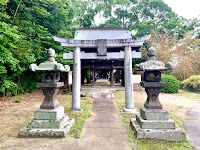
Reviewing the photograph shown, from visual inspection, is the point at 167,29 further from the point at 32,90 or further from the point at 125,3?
the point at 32,90

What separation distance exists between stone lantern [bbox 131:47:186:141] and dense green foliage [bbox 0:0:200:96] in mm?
6097

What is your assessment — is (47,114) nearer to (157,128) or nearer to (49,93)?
(49,93)

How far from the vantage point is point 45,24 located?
14453mm

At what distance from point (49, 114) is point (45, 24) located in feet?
38.2

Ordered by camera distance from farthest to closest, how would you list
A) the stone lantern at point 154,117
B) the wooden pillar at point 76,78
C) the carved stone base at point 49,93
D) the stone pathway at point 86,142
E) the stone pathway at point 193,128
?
the wooden pillar at point 76,78 → the carved stone base at point 49,93 → the stone lantern at point 154,117 → the stone pathway at point 193,128 → the stone pathway at point 86,142

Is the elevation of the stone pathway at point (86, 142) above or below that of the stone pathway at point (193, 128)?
above

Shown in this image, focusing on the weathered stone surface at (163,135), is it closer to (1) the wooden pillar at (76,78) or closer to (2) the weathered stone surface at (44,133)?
(2) the weathered stone surface at (44,133)

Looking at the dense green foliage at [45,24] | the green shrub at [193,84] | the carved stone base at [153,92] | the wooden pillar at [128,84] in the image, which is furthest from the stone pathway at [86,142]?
the green shrub at [193,84]

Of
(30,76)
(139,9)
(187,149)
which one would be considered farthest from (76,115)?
(139,9)

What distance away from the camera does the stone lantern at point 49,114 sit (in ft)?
14.4

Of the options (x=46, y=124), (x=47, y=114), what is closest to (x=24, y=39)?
(x=47, y=114)

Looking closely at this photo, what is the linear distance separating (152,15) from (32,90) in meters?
19.0

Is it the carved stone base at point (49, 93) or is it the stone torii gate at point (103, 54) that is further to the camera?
the stone torii gate at point (103, 54)

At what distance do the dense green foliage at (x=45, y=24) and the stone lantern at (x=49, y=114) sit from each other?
142 inches
